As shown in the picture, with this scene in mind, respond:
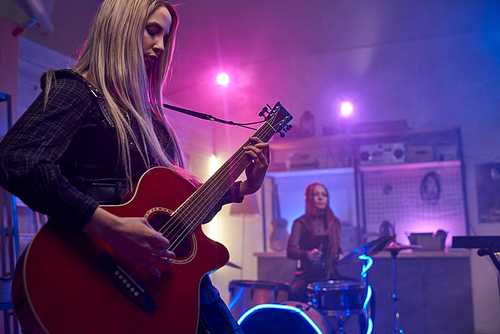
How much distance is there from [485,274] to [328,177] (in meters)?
1.90

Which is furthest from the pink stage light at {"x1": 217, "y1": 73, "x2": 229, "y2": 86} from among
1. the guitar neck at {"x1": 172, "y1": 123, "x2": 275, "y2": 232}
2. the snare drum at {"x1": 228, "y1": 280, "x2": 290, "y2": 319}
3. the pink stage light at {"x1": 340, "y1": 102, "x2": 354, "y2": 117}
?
the guitar neck at {"x1": 172, "y1": 123, "x2": 275, "y2": 232}

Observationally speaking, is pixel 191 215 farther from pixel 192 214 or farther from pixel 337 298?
pixel 337 298

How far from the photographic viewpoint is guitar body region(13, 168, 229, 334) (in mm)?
695

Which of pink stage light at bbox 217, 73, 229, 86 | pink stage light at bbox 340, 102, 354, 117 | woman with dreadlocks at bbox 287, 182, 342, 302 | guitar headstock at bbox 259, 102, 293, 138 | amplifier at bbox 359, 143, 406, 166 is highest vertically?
pink stage light at bbox 217, 73, 229, 86

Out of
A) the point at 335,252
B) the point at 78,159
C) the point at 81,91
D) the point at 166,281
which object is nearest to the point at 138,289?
the point at 166,281

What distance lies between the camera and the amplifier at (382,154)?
4.42 metres

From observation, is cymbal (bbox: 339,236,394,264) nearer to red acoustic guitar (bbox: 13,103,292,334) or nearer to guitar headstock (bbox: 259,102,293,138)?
guitar headstock (bbox: 259,102,293,138)

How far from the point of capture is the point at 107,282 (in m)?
0.77

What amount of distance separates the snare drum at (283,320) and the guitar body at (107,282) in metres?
1.55

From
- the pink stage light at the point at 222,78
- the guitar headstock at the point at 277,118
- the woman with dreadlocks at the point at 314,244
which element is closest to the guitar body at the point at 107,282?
the guitar headstock at the point at 277,118

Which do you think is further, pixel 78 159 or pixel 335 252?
pixel 335 252

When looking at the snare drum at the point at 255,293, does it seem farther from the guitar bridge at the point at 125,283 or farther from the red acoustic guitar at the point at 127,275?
the guitar bridge at the point at 125,283

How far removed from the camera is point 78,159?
0.88 meters

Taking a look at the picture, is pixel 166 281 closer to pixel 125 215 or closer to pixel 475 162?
pixel 125 215
